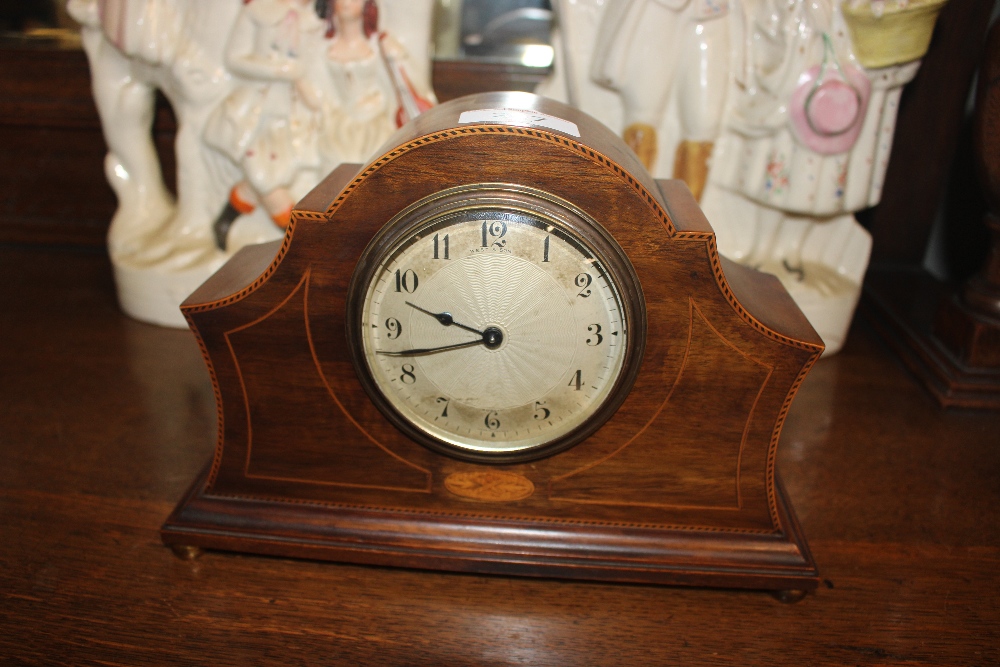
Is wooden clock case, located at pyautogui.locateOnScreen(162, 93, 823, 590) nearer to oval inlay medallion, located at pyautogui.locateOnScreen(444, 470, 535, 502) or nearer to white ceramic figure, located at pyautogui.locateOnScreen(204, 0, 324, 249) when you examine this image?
oval inlay medallion, located at pyautogui.locateOnScreen(444, 470, 535, 502)

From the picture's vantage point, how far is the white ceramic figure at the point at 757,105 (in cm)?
175

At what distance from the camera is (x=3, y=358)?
183cm

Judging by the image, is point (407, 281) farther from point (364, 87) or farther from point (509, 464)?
point (364, 87)

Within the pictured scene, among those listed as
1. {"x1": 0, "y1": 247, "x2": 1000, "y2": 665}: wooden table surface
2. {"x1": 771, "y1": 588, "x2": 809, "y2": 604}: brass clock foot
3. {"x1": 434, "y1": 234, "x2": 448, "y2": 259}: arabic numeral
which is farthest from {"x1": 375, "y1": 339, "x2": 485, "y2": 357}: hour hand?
{"x1": 771, "y1": 588, "x2": 809, "y2": 604}: brass clock foot

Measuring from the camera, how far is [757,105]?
1813 millimetres

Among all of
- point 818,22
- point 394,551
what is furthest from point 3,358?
point 818,22

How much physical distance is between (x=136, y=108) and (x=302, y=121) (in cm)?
41

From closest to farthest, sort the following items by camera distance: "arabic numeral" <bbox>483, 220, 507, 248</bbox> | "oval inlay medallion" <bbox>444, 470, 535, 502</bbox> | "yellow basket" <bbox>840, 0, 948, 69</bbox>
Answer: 1. "arabic numeral" <bbox>483, 220, 507, 248</bbox>
2. "oval inlay medallion" <bbox>444, 470, 535, 502</bbox>
3. "yellow basket" <bbox>840, 0, 948, 69</bbox>

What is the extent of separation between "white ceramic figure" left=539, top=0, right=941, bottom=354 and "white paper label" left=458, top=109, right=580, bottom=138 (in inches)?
30.2

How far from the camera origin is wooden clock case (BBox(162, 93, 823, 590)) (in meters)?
1.09

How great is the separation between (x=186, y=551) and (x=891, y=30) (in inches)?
64.6

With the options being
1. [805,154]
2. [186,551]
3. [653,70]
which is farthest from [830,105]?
[186,551]

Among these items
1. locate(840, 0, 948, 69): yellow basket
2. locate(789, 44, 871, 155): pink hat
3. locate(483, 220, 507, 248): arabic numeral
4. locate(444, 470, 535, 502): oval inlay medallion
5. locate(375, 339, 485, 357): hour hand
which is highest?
locate(840, 0, 948, 69): yellow basket

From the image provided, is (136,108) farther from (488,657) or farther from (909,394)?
(909,394)
